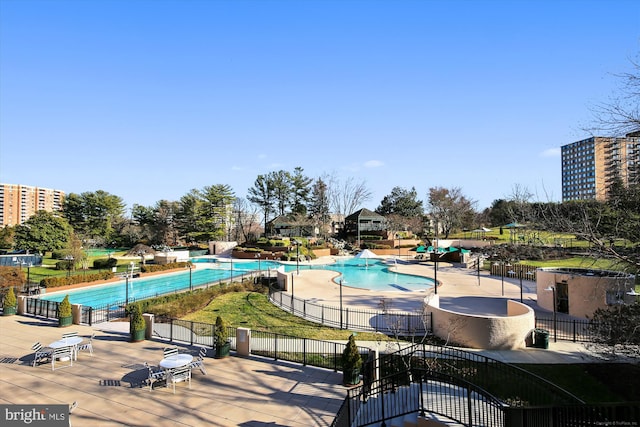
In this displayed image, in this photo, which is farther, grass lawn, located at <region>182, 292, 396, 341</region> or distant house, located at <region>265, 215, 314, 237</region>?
distant house, located at <region>265, 215, 314, 237</region>

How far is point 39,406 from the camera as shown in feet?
26.2

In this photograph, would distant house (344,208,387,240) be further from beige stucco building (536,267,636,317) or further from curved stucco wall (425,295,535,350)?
curved stucco wall (425,295,535,350)

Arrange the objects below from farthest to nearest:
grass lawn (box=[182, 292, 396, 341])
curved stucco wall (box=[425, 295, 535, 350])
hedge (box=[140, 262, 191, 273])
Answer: hedge (box=[140, 262, 191, 273]) < grass lawn (box=[182, 292, 396, 341]) < curved stucco wall (box=[425, 295, 535, 350])

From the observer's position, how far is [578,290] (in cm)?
1659

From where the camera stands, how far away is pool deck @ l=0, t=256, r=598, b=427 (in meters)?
A: 7.66

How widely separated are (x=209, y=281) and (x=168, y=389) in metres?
21.9

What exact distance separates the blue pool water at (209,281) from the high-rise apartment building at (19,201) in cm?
11378

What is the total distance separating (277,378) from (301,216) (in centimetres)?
4912

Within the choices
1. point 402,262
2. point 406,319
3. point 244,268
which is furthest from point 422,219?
point 406,319

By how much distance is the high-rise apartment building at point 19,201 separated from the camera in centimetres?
12488

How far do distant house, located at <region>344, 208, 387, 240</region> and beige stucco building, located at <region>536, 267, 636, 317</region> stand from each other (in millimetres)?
42223

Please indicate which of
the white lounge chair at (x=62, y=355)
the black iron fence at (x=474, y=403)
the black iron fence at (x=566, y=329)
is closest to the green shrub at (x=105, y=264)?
the white lounge chair at (x=62, y=355)

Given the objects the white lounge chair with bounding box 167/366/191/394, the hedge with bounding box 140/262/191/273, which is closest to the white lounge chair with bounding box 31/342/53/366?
the white lounge chair with bounding box 167/366/191/394

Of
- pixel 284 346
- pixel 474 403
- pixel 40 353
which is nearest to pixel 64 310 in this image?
pixel 40 353
